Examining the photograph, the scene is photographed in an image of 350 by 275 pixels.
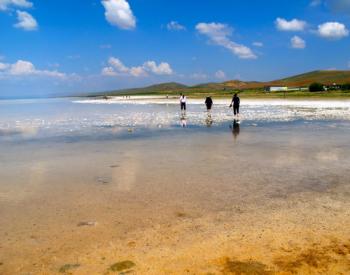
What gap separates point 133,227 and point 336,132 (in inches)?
672

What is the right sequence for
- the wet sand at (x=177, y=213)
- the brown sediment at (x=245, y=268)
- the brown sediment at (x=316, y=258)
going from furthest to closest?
1. the wet sand at (x=177, y=213)
2. the brown sediment at (x=316, y=258)
3. the brown sediment at (x=245, y=268)

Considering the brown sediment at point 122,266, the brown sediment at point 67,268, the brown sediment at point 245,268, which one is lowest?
the brown sediment at point 245,268

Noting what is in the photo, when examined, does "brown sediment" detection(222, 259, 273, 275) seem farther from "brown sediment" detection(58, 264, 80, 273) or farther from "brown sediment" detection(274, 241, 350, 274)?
"brown sediment" detection(58, 264, 80, 273)

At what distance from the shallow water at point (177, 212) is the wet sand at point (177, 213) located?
26 millimetres

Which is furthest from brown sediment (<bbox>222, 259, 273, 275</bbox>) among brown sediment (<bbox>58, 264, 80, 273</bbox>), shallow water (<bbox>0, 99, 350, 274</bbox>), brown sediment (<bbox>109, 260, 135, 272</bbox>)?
brown sediment (<bbox>58, 264, 80, 273</bbox>)

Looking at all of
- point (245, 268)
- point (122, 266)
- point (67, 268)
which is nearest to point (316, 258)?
point (245, 268)

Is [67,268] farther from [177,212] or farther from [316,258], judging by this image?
[316,258]

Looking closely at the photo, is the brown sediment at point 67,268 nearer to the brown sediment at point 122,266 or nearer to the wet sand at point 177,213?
the wet sand at point 177,213

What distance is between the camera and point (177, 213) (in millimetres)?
7844

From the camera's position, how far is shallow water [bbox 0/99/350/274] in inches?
227

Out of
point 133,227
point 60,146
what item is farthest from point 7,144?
point 133,227

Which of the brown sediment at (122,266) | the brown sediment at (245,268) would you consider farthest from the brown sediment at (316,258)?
the brown sediment at (122,266)

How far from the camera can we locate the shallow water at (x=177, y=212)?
576 centimetres

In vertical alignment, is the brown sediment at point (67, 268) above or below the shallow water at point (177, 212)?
below
